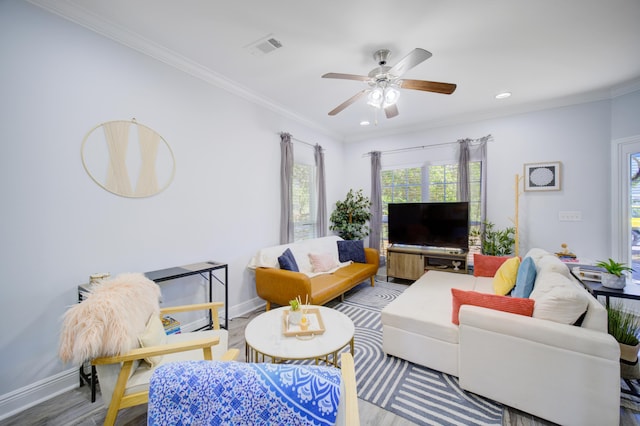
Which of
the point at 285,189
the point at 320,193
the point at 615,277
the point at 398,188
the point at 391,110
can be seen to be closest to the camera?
the point at 615,277

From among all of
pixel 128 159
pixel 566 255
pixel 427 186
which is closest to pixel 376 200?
pixel 427 186

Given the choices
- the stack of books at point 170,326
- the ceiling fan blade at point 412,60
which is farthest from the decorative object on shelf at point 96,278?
the ceiling fan blade at point 412,60

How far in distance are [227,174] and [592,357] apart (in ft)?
11.3

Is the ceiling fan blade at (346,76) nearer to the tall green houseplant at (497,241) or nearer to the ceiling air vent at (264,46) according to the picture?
the ceiling air vent at (264,46)

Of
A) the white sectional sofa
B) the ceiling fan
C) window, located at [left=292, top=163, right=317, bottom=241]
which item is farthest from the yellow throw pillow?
window, located at [left=292, top=163, right=317, bottom=241]

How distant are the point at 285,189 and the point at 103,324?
2800 millimetres

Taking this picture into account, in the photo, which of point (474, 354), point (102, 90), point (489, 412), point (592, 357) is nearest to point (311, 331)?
point (474, 354)

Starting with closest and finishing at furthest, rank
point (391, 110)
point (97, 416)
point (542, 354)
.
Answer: point (542, 354)
point (97, 416)
point (391, 110)

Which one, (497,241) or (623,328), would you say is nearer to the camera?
(623,328)

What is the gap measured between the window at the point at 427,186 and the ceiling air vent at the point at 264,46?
335 cm

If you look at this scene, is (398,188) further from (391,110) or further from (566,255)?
(566,255)

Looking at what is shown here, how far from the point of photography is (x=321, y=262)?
12.4 feet

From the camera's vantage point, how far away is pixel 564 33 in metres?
2.25

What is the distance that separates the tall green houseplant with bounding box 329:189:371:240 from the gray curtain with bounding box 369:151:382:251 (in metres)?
0.13
